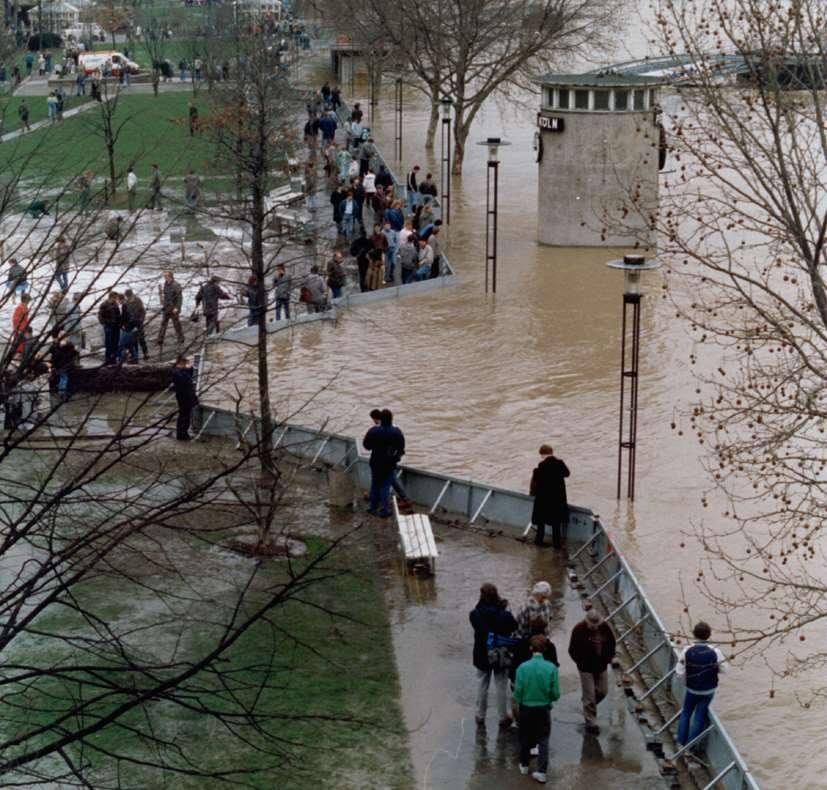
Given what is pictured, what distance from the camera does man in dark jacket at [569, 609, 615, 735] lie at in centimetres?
1441

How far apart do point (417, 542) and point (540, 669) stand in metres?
→ 4.67

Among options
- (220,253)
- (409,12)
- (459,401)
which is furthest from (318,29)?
(459,401)

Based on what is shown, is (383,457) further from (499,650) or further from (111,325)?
(111,325)

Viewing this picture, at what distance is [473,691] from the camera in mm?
15352

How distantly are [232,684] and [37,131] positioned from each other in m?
39.8

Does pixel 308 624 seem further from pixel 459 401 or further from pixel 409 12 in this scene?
pixel 409 12

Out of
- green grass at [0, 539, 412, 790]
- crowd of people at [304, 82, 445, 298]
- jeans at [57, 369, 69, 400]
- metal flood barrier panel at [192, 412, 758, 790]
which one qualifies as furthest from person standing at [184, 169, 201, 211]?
green grass at [0, 539, 412, 790]

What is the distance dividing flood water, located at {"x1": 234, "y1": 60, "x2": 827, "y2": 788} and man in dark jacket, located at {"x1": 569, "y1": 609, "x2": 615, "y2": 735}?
1161 mm

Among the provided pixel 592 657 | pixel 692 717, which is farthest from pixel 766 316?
pixel 692 717

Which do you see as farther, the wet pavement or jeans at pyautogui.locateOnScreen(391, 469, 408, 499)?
jeans at pyautogui.locateOnScreen(391, 469, 408, 499)

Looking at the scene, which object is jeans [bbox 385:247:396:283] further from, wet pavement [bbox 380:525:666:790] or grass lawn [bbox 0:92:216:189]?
wet pavement [bbox 380:525:666:790]

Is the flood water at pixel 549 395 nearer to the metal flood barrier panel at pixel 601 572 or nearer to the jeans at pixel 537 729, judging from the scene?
the metal flood barrier panel at pixel 601 572

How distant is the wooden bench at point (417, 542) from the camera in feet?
58.6

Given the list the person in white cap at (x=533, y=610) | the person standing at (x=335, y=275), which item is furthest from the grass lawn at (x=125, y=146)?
the person in white cap at (x=533, y=610)
